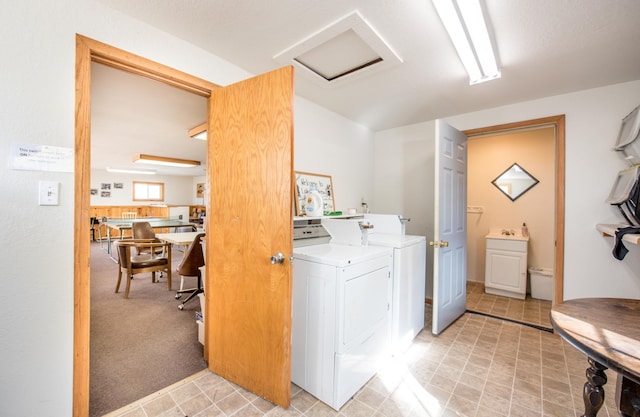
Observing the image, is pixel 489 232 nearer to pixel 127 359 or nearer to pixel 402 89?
pixel 402 89

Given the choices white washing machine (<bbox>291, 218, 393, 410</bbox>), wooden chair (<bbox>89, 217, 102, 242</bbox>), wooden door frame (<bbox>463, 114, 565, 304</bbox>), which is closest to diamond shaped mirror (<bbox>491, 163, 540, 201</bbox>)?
wooden door frame (<bbox>463, 114, 565, 304</bbox>)

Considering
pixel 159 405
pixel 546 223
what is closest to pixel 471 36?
pixel 159 405

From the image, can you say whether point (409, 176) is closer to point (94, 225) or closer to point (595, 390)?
point (595, 390)

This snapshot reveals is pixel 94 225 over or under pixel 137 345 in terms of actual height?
over

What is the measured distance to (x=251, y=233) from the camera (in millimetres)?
1734

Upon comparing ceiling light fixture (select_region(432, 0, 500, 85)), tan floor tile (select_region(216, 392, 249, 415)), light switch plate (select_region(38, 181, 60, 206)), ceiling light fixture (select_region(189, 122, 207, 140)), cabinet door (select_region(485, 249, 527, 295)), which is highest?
ceiling light fixture (select_region(432, 0, 500, 85))

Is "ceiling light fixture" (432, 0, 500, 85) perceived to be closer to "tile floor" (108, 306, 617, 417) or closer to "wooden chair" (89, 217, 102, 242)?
"tile floor" (108, 306, 617, 417)

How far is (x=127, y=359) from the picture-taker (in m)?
2.12

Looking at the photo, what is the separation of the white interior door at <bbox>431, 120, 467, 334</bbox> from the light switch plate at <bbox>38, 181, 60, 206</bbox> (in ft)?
9.10

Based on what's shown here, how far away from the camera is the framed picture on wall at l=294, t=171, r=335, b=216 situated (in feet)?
8.68

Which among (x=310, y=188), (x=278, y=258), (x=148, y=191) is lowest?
(x=278, y=258)

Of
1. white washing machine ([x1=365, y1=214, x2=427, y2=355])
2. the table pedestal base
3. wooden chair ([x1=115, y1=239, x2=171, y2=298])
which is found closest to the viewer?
the table pedestal base

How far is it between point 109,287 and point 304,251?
3.64 metres

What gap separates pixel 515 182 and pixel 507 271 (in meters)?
1.35
